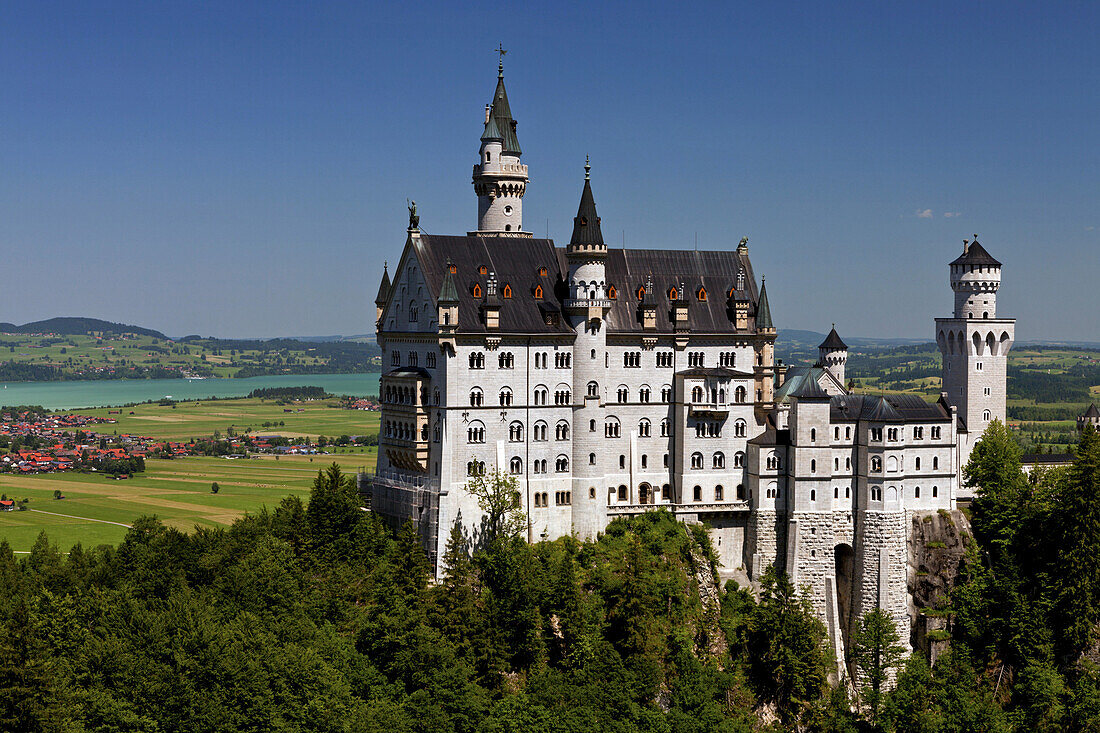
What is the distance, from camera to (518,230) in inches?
4663

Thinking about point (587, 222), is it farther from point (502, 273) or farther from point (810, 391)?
point (810, 391)

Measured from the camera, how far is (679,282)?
11400cm

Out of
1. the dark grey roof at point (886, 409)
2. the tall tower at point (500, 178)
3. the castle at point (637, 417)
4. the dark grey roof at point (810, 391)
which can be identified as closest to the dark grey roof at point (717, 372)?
the castle at point (637, 417)

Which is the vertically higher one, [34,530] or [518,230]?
[518,230]

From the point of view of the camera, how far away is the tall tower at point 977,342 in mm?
118062

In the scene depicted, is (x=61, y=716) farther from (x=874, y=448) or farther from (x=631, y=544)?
(x=874, y=448)

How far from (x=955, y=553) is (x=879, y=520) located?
757 centimetres

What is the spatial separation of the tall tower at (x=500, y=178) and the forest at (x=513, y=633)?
26.7m

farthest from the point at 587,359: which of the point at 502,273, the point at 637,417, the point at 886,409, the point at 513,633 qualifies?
the point at 886,409

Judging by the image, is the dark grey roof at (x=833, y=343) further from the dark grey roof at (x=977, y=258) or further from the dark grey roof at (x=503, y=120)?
the dark grey roof at (x=503, y=120)

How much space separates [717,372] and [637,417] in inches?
308

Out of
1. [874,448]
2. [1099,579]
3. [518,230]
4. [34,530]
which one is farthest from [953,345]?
[34,530]

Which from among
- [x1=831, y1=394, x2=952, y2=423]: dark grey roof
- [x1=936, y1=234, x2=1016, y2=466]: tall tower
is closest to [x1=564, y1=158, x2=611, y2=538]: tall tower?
[x1=831, y1=394, x2=952, y2=423]: dark grey roof

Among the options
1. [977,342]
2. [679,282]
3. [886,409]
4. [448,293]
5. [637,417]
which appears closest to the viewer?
[448,293]
